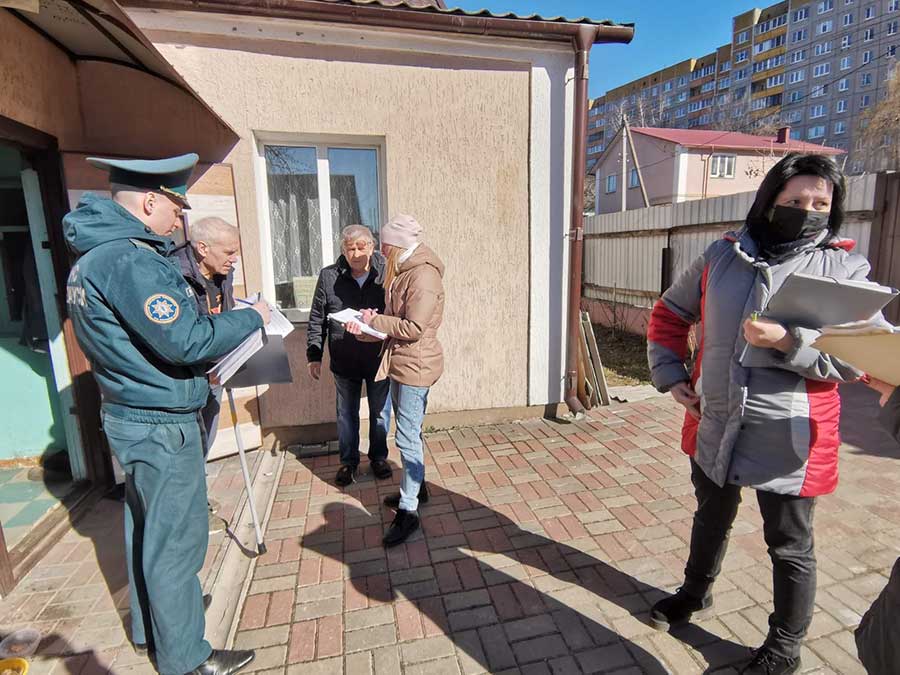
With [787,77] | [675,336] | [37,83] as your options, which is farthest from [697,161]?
[787,77]

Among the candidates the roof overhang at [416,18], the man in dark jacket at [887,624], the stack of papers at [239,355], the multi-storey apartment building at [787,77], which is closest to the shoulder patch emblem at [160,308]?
the stack of papers at [239,355]

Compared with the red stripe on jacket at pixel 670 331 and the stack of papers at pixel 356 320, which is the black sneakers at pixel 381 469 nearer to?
the stack of papers at pixel 356 320

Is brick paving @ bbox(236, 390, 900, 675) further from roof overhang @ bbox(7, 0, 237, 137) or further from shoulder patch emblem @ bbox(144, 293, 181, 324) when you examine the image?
roof overhang @ bbox(7, 0, 237, 137)

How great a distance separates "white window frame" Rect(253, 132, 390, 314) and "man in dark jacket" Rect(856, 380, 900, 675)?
365 centimetres

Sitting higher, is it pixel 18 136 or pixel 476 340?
pixel 18 136

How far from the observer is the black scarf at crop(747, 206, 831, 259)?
1625mm

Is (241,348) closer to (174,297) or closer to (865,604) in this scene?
(174,297)

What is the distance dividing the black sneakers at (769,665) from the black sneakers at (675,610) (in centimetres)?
30

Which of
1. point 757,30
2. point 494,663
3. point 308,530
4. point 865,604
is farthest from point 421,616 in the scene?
point 757,30

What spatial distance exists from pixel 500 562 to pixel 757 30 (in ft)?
255

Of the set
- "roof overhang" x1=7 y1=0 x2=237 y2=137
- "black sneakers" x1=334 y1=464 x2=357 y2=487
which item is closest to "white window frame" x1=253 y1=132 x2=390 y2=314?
"roof overhang" x1=7 y1=0 x2=237 y2=137

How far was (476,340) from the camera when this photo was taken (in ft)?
14.6

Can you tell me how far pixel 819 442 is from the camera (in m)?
1.68

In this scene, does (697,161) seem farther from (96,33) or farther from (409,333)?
(96,33)
